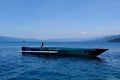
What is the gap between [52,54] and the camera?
45.6 metres

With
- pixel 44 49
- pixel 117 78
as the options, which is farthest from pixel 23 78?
pixel 44 49

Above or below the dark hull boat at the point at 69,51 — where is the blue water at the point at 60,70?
below

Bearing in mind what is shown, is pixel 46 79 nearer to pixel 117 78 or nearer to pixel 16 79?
pixel 16 79

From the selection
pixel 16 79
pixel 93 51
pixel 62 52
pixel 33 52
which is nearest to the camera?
pixel 16 79

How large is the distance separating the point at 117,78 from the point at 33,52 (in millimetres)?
32139

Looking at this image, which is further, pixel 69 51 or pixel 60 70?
pixel 69 51

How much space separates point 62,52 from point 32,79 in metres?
26.1

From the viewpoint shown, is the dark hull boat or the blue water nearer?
the blue water

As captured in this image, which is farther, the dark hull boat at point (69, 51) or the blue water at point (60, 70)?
the dark hull boat at point (69, 51)

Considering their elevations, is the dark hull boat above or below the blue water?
above

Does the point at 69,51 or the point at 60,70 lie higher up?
the point at 69,51

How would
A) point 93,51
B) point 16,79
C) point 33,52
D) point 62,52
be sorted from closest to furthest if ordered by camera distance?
1. point 16,79
2. point 93,51
3. point 62,52
4. point 33,52

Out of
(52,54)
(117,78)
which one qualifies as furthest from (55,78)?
(52,54)

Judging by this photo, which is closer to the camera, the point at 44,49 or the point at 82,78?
the point at 82,78
